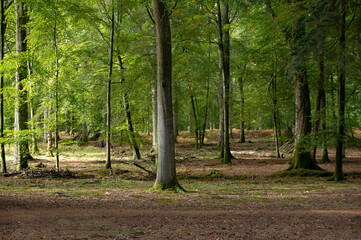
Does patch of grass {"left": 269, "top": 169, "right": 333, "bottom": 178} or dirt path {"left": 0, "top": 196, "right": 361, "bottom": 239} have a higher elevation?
dirt path {"left": 0, "top": 196, "right": 361, "bottom": 239}

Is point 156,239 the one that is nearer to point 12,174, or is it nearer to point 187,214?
point 187,214

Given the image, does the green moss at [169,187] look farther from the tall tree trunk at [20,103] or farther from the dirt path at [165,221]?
the tall tree trunk at [20,103]

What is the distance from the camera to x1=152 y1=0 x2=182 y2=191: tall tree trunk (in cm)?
838

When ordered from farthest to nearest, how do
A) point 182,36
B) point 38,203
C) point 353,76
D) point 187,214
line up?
1. point 182,36
2. point 353,76
3. point 38,203
4. point 187,214

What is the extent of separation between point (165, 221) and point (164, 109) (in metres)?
3.80

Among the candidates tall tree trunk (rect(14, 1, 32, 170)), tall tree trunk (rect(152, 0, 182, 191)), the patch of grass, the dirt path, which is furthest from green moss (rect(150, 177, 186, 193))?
tall tree trunk (rect(14, 1, 32, 170))

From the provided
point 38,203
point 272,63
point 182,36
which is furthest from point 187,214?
point 272,63

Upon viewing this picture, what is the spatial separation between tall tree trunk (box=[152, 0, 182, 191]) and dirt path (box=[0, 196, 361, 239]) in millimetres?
1826

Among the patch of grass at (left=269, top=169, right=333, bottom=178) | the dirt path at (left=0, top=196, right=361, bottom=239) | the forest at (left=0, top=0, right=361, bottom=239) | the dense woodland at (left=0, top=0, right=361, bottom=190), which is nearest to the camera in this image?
the dirt path at (left=0, top=196, right=361, bottom=239)

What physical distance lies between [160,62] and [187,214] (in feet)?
15.4

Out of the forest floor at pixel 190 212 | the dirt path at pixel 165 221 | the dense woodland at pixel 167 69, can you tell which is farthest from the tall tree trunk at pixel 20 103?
the dirt path at pixel 165 221

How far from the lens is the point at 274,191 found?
29.1 feet

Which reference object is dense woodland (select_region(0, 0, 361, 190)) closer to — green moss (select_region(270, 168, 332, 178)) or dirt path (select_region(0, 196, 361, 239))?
green moss (select_region(270, 168, 332, 178))

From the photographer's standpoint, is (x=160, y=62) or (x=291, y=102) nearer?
(x=160, y=62)
